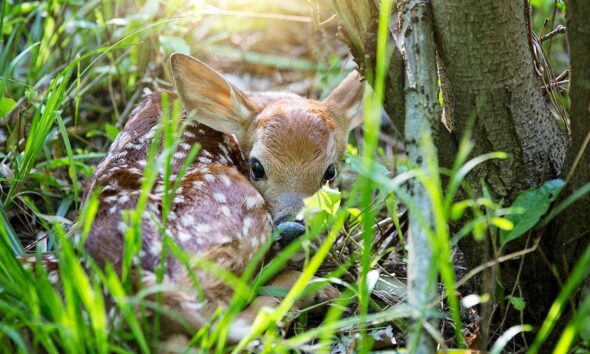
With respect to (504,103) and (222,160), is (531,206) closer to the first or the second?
(504,103)

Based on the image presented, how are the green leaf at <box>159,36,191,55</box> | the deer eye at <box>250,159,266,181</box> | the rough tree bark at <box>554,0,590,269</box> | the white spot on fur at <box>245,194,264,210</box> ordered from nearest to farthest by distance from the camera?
the rough tree bark at <box>554,0,590,269</box> → the white spot on fur at <box>245,194,264,210</box> → the deer eye at <box>250,159,266,181</box> → the green leaf at <box>159,36,191,55</box>

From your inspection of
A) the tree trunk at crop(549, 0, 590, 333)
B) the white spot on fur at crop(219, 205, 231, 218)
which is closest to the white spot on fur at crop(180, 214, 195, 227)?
the white spot on fur at crop(219, 205, 231, 218)

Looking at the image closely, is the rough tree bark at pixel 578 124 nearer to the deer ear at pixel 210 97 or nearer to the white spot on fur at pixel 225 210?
the white spot on fur at pixel 225 210

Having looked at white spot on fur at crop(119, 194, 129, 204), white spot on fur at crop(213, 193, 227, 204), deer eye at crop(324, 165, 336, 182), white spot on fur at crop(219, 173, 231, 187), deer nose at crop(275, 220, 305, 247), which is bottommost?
deer nose at crop(275, 220, 305, 247)

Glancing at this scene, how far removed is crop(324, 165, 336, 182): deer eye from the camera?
388 centimetres

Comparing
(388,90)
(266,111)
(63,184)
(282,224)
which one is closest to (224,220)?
(282,224)

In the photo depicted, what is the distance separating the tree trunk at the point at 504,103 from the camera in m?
2.80

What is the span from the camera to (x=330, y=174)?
12.8 feet

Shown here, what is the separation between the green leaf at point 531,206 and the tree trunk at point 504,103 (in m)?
0.15

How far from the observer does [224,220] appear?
299cm

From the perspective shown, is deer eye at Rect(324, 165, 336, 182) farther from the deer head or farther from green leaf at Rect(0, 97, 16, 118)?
green leaf at Rect(0, 97, 16, 118)

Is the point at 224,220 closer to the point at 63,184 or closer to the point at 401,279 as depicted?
the point at 401,279

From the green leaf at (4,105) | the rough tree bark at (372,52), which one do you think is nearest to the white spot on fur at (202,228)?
the rough tree bark at (372,52)

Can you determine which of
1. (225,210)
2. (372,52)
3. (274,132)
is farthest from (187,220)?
(274,132)
